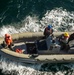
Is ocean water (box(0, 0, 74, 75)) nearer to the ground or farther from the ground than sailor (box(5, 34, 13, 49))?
farther from the ground

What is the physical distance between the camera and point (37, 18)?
25.0m

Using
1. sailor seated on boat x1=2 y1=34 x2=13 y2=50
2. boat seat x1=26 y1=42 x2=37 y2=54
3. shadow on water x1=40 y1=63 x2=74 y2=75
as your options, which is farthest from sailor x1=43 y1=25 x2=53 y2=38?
sailor seated on boat x1=2 y1=34 x2=13 y2=50

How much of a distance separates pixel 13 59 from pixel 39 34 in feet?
9.63

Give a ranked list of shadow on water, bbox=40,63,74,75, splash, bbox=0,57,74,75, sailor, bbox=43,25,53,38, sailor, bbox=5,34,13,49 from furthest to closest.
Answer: shadow on water, bbox=40,63,74,75 → splash, bbox=0,57,74,75 → sailor, bbox=43,25,53,38 → sailor, bbox=5,34,13,49

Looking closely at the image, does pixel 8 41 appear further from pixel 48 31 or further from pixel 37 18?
pixel 37 18

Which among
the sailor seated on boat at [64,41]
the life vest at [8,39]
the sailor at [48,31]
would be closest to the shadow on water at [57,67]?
the sailor seated on boat at [64,41]

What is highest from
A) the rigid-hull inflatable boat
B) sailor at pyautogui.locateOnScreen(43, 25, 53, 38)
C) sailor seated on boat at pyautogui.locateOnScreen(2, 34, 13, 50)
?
sailor at pyautogui.locateOnScreen(43, 25, 53, 38)

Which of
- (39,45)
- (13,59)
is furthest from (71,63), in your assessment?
(13,59)

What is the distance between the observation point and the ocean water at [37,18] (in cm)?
2164

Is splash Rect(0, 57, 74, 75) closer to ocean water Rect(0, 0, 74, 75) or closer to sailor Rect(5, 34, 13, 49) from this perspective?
ocean water Rect(0, 0, 74, 75)

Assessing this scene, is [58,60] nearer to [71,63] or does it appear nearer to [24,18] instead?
[71,63]

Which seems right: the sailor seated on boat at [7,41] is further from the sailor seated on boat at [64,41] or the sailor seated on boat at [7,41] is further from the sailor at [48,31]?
the sailor seated on boat at [64,41]

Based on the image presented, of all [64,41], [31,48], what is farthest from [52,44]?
[31,48]

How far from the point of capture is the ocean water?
71.0 feet
